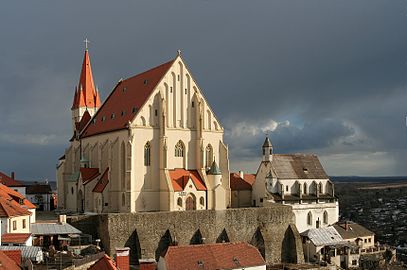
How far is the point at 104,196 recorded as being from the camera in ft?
208

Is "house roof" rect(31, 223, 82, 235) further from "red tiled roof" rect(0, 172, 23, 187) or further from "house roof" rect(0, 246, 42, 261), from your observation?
"red tiled roof" rect(0, 172, 23, 187)

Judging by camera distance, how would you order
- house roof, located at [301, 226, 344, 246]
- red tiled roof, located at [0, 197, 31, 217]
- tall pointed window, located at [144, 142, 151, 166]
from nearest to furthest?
red tiled roof, located at [0, 197, 31, 217], house roof, located at [301, 226, 344, 246], tall pointed window, located at [144, 142, 151, 166]

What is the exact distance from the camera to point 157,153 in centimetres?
6262

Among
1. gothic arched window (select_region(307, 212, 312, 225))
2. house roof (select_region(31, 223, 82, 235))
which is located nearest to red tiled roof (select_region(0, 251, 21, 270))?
house roof (select_region(31, 223, 82, 235))

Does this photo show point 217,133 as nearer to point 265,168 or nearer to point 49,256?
point 265,168

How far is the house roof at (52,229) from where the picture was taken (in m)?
50.0

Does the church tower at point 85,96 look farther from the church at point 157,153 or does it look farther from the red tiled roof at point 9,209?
the red tiled roof at point 9,209

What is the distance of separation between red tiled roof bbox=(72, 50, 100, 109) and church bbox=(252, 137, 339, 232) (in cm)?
3558

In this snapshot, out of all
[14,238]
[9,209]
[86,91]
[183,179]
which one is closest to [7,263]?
[14,238]

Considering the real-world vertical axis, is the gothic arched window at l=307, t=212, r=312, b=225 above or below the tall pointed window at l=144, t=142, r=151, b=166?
below

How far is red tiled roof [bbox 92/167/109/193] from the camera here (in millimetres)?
63888

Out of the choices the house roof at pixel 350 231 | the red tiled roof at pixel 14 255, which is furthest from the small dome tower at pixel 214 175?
the red tiled roof at pixel 14 255

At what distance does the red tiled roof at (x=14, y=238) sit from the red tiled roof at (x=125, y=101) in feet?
70.5

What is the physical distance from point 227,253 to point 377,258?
93.7 feet
